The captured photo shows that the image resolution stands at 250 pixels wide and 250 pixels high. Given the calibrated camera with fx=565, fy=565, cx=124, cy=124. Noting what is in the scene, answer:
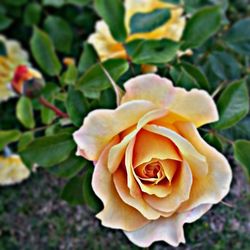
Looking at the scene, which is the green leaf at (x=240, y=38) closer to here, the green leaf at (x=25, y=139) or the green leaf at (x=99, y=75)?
the green leaf at (x=99, y=75)

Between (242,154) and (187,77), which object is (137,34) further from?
(242,154)

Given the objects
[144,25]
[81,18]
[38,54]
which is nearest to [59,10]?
[81,18]

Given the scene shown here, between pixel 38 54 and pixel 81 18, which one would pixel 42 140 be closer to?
pixel 38 54

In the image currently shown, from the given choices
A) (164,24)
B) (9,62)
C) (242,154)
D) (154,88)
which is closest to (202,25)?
(164,24)

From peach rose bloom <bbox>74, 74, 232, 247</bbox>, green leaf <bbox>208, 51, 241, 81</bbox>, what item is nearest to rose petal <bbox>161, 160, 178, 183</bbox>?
peach rose bloom <bbox>74, 74, 232, 247</bbox>

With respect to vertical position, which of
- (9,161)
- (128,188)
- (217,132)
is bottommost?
(9,161)

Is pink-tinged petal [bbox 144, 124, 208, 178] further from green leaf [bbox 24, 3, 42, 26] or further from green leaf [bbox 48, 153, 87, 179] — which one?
green leaf [bbox 24, 3, 42, 26]
